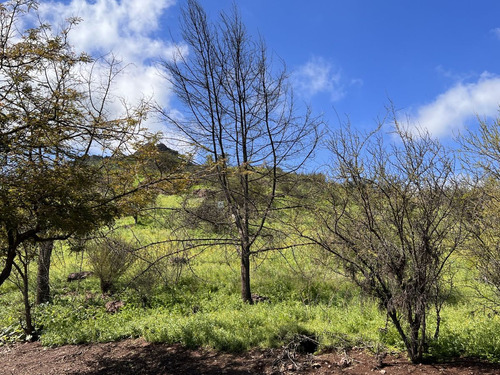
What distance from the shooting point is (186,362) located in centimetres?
552

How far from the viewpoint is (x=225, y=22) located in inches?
364

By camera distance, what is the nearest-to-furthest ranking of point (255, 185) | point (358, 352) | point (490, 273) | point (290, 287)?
1. point (358, 352)
2. point (490, 273)
3. point (255, 185)
4. point (290, 287)

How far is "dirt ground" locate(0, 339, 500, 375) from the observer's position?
14.1 feet

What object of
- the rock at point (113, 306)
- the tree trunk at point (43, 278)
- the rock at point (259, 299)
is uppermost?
the tree trunk at point (43, 278)

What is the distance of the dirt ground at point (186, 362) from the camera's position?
4.31m

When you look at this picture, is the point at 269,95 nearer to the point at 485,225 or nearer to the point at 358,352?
the point at 485,225

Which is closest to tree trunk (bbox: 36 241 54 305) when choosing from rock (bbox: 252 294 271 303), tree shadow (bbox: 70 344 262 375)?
tree shadow (bbox: 70 344 262 375)

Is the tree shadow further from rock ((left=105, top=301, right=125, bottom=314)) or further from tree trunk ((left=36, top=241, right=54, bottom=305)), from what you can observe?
tree trunk ((left=36, top=241, right=54, bottom=305))

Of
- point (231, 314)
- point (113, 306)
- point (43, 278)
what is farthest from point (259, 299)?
point (43, 278)

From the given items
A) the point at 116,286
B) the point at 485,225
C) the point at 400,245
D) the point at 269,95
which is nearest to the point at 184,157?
the point at 269,95

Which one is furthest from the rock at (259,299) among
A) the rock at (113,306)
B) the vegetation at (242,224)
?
the rock at (113,306)

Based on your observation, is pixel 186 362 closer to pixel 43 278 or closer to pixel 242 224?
pixel 242 224

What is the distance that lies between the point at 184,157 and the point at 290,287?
596cm

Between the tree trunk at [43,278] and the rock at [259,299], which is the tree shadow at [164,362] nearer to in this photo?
the rock at [259,299]
